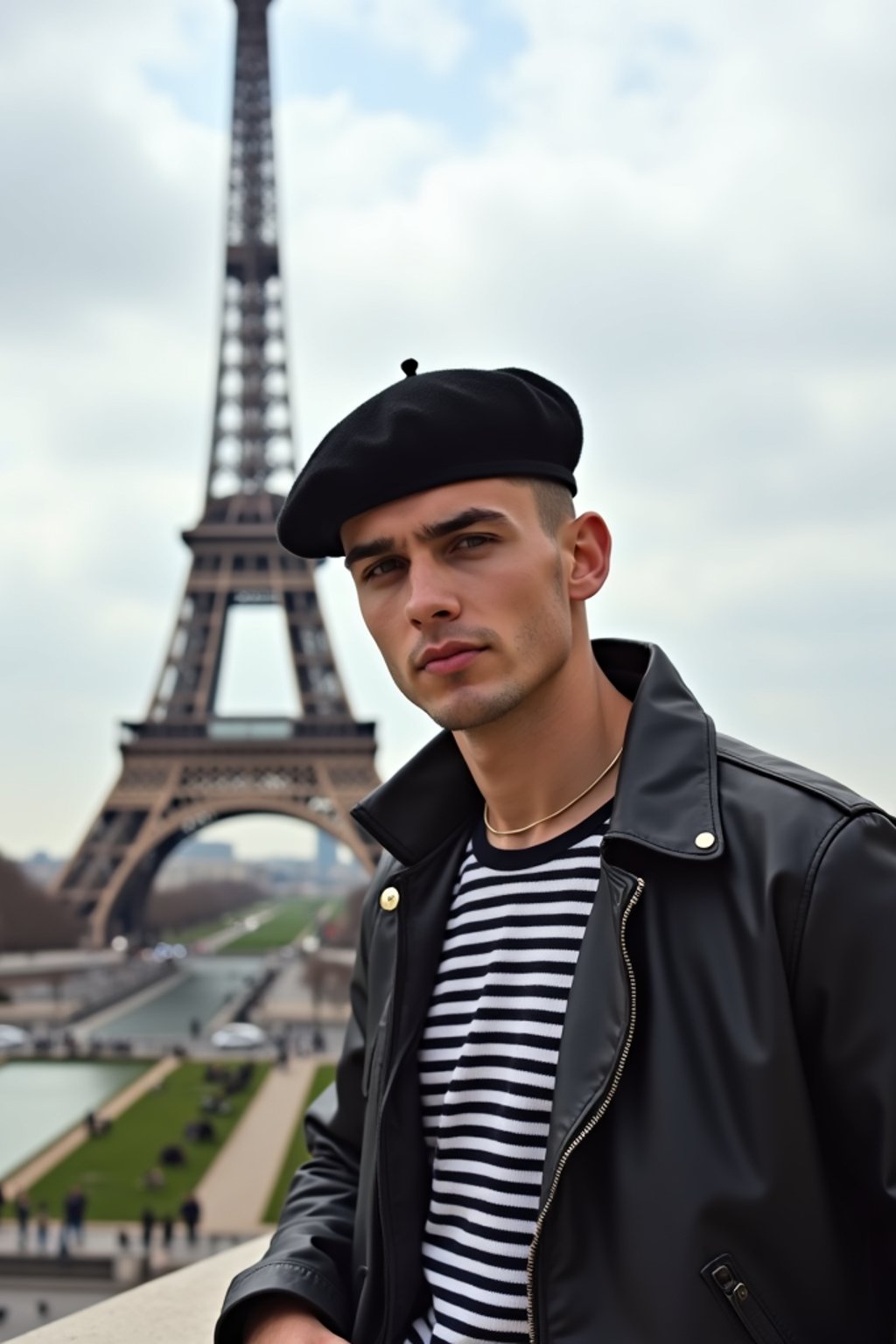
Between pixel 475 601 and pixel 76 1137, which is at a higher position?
pixel 475 601

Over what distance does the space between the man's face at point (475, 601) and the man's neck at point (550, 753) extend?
77 millimetres

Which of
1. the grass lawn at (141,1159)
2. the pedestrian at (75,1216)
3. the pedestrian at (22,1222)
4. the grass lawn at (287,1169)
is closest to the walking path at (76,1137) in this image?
the grass lawn at (141,1159)

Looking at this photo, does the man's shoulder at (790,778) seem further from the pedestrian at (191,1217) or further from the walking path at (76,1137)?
the walking path at (76,1137)

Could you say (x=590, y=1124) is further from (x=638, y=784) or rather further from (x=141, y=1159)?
(x=141, y=1159)

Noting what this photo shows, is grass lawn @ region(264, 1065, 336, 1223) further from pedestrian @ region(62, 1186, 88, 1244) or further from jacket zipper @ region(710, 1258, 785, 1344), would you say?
jacket zipper @ region(710, 1258, 785, 1344)

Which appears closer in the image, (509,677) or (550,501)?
(509,677)

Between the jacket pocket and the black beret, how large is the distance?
1.23m

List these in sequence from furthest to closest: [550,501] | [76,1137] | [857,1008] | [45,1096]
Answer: [45,1096]
[76,1137]
[550,501]
[857,1008]

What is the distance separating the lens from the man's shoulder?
175 cm

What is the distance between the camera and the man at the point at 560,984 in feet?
5.46

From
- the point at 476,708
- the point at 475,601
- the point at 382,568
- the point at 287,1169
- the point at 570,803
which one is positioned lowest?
the point at 287,1169

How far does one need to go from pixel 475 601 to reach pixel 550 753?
334 millimetres

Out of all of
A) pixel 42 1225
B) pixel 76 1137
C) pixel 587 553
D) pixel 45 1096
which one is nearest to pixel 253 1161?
pixel 76 1137

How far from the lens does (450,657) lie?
6.62 feet
